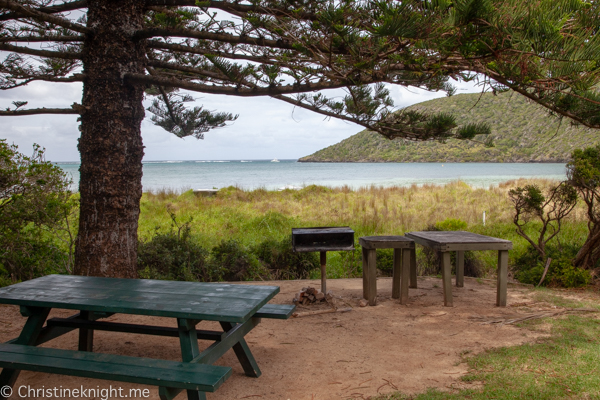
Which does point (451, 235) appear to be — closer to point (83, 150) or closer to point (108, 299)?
point (108, 299)

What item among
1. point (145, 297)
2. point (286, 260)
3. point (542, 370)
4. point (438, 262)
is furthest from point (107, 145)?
point (438, 262)

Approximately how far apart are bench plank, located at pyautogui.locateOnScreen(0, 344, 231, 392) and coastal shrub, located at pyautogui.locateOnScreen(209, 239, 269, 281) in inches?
149

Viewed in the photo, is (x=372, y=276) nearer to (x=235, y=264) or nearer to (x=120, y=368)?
(x=235, y=264)

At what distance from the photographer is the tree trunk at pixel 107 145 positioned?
171 inches

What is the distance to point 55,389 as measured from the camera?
266 cm

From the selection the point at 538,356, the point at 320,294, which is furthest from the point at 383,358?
the point at 320,294

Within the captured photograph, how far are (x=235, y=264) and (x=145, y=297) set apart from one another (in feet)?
12.1

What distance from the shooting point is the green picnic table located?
204 cm

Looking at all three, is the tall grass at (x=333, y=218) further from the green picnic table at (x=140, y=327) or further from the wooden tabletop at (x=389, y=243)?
the green picnic table at (x=140, y=327)

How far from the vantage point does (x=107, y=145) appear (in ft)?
14.2

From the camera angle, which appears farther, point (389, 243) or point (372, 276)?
point (372, 276)

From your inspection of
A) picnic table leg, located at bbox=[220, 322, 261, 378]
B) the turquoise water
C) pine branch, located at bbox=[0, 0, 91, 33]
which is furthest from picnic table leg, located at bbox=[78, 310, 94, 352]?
the turquoise water

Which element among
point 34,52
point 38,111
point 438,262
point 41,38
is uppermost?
point 41,38

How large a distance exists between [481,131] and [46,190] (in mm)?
5355
